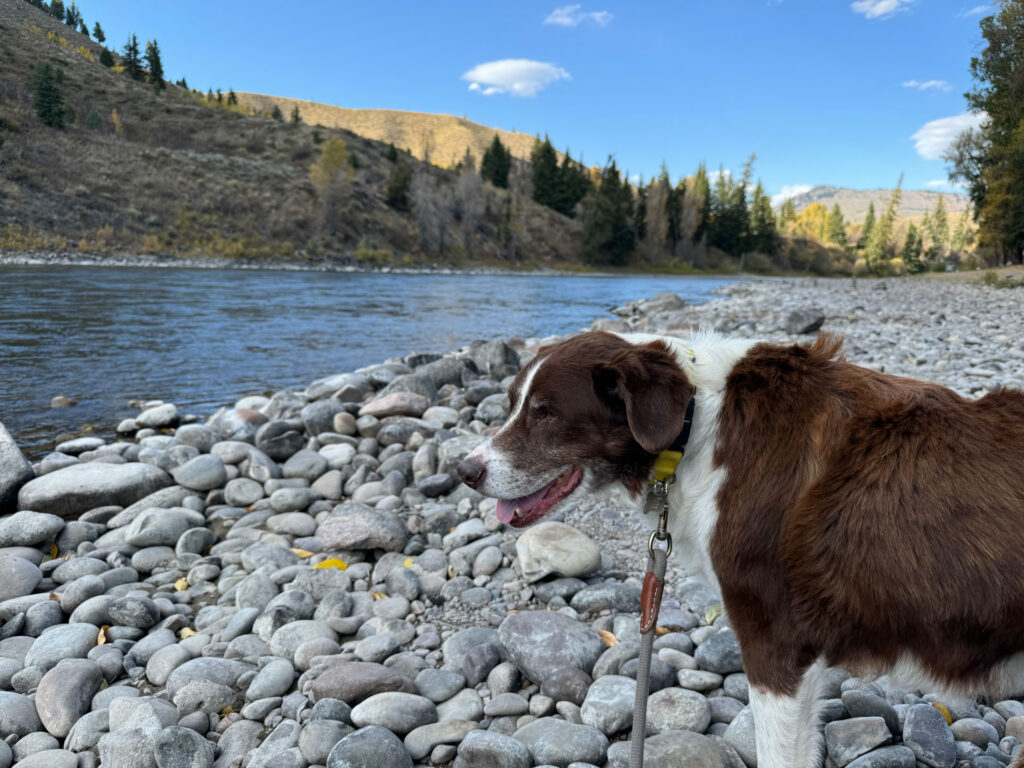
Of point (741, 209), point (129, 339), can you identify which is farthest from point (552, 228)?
point (129, 339)

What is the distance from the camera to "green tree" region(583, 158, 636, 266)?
90.4 m

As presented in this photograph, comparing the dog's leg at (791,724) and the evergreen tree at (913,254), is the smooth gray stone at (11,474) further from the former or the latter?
the evergreen tree at (913,254)

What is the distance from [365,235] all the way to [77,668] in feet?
224

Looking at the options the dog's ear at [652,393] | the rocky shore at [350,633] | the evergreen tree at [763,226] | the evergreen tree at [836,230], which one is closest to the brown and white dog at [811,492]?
the dog's ear at [652,393]

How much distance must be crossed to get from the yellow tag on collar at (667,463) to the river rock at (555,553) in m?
2.07

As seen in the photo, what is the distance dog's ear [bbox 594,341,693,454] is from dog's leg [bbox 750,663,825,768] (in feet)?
3.06

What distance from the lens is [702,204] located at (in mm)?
105750

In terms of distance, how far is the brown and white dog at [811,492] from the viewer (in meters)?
1.79

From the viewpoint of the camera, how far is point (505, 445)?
2.75 metres

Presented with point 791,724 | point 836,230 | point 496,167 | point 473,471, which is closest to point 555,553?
point 473,471

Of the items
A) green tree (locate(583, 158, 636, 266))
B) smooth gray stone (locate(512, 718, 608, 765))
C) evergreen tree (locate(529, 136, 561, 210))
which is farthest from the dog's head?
evergreen tree (locate(529, 136, 561, 210))

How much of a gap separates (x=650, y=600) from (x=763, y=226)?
120654 millimetres

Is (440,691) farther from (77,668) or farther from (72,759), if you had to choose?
(77,668)

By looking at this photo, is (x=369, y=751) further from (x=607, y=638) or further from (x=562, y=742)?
(x=607, y=638)
